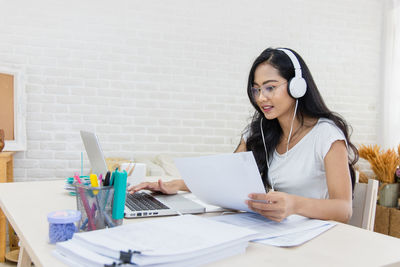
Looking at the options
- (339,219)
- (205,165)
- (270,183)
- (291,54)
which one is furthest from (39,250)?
(291,54)

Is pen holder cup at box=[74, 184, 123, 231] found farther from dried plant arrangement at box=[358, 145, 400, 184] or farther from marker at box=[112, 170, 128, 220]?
dried plant arrangement at box=[358, 145, 400, 184]

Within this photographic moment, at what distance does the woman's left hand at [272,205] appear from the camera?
35.0 inches

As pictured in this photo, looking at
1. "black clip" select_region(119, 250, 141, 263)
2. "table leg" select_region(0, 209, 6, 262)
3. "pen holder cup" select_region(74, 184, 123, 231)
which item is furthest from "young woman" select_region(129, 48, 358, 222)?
"table leg" select_region(0, 209, 6, 262)

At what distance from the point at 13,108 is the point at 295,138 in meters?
2.08

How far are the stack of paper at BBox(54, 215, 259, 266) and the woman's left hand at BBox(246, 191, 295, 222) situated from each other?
0.44 feet

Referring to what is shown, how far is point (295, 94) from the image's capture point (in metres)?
1.37

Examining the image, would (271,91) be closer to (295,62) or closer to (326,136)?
(295,62)

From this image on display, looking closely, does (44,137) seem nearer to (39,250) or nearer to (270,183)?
(270,183)

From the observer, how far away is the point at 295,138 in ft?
4.91

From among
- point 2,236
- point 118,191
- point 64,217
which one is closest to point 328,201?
point 118,191

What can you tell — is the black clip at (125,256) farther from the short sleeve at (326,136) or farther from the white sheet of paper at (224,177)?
the short sleeve at (326,136)

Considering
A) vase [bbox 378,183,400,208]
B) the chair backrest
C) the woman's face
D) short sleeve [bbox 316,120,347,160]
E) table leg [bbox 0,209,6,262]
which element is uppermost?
the woman's face

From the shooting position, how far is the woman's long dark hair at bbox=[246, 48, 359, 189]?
140 cm

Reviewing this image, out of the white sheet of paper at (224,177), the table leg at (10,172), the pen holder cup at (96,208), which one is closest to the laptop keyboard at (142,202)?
the white sheet of paper at (224,177)
